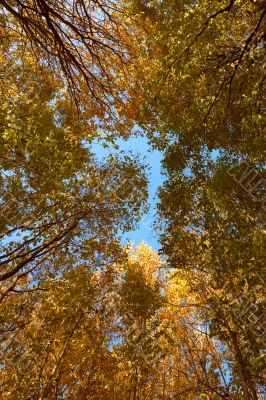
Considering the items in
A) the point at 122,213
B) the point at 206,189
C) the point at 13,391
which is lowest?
the point at 13,391

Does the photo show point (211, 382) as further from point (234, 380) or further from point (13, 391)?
point (13, 391)

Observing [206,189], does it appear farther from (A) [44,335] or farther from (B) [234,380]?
(A) [44,335]

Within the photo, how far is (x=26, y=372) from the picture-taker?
314 inches

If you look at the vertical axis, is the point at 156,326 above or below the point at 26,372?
above

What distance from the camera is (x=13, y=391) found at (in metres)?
7.55

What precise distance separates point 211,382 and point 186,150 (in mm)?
6938

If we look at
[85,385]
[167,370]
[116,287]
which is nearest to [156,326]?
[116,287]

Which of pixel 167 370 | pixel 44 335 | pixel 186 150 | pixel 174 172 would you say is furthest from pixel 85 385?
pixel 186 150

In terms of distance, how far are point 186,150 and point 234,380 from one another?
17.6ft

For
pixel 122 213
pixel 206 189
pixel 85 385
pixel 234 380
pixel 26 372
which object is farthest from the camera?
pixel 85 385

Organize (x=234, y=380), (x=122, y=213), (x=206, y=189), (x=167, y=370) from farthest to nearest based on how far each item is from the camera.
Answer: (x=167, y=370), (x=122, y=213), (x=206, y=189), (x=234, y=380)

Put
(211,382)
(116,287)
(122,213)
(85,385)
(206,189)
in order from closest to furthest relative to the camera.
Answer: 1. (206,189)
2. (122,213)
3. (211,382)
4. (85,385)
5. (116,287)

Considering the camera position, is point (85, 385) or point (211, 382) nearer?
point (211, 382)

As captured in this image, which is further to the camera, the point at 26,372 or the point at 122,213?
the point at 122,213
